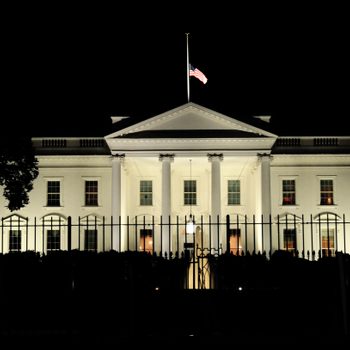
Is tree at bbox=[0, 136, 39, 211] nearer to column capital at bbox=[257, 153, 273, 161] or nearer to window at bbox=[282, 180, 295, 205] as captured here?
column capital at bbox=[257, 153, 273, 161]

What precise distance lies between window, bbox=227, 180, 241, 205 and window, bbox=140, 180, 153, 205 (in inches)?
205

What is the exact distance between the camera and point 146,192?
135ft

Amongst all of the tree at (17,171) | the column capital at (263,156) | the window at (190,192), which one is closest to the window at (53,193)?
the tree at (17,171)

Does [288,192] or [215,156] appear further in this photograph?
[288,192]

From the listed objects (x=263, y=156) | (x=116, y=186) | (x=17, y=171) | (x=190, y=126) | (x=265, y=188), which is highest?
(x=190, y=126)

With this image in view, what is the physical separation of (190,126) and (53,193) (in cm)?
1033

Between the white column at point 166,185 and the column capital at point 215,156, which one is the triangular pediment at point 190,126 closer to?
the column capital at point 215,156

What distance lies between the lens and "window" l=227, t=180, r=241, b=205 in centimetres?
4111

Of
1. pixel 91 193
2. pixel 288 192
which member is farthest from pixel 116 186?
pixel 288 192

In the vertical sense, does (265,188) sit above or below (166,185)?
below

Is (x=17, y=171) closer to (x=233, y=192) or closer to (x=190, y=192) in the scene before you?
(x=190, y=192)

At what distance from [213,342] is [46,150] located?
95.5 feet

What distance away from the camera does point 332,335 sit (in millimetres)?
12945

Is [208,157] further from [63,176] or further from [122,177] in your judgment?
[63,176]
